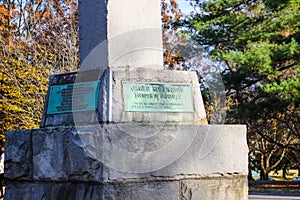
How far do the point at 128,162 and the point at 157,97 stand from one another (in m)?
0.73

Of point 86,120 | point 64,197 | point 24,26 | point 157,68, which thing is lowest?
point 64,197

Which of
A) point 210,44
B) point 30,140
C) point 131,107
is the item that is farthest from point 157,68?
point 210,44

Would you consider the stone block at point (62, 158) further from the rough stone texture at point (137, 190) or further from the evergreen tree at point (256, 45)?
the evergreen tree at point (256, 45)

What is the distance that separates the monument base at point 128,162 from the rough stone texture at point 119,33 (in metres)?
0.80

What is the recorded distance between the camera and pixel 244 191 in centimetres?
491

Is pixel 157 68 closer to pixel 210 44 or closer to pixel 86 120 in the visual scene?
pixel 86 120

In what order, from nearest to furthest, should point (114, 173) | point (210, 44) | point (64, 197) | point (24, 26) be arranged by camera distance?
point (114, 173) → point (64, 197) → point (210, 44) → point (24, 26)

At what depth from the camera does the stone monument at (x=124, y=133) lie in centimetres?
429

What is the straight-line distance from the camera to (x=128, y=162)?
4277 millimetres

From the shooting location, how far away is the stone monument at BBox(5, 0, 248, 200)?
4.29m

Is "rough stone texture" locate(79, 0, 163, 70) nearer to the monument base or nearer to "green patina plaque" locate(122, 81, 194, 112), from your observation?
"green patina plaque" locate(122, 81, 194, 112)

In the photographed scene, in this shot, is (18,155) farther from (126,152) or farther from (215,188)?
(215,188)

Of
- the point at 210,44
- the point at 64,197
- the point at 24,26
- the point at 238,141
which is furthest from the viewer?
the point at 24,26

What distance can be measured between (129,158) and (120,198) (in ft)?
1.01
